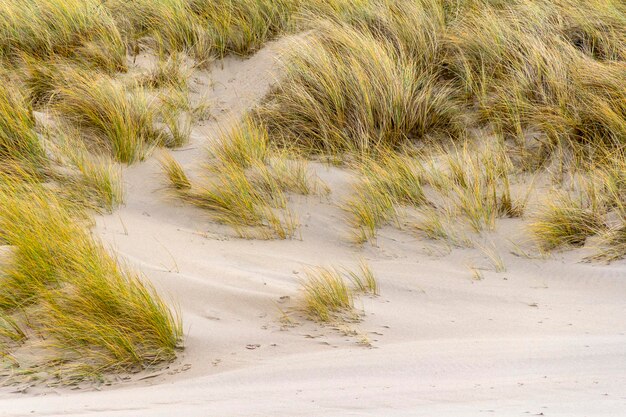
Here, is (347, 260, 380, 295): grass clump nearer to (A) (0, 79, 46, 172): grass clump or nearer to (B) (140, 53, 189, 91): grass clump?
(A) (0, 79, 46, 172): grass clump

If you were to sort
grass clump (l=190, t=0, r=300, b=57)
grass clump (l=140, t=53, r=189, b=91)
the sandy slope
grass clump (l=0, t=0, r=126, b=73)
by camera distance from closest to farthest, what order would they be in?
the sandy slope, grass clump (l=140, t=53, r=189, b=91), grass clump (l=0, t=0, r=126, b=73), grass clump (l=190, t=0, r=300, b=57)

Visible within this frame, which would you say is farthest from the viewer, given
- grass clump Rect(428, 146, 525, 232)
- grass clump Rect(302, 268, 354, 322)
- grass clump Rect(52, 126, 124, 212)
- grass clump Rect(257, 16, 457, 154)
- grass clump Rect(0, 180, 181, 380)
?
grass clump Rect(257, 16, 457, 154)

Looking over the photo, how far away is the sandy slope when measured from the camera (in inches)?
103

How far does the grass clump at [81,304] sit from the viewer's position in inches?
131

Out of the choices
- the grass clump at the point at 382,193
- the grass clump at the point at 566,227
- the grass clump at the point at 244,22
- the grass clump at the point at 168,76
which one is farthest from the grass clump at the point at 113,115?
the grass clump at the point at 566,227

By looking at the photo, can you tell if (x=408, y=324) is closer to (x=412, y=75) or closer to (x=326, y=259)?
(x=326, y=259)

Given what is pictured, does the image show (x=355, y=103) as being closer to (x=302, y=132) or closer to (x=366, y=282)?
(x=302, y=132)

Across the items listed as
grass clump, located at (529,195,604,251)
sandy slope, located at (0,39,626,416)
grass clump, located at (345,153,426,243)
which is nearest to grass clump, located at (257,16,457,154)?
grass clump, located at (345,153,426,243)

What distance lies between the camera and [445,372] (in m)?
2.91

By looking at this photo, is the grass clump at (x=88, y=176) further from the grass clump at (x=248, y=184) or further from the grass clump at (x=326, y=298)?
the grass clump at (x=326, y=298)

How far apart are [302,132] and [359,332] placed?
266 cm

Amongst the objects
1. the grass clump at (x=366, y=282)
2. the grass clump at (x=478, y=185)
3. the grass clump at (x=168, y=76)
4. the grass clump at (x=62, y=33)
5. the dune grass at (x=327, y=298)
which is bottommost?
the grass clump at (x=366, y=282)

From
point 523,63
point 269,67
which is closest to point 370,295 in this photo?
point 523,63

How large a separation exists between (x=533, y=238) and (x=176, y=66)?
3563mm
